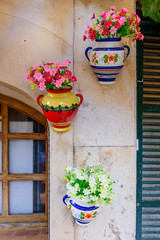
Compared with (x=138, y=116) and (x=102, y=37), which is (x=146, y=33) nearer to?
(x=102, y=37)

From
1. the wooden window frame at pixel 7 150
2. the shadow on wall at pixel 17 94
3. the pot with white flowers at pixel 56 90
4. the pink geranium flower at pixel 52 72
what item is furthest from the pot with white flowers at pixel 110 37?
the wooden window frame at pixel 7 150

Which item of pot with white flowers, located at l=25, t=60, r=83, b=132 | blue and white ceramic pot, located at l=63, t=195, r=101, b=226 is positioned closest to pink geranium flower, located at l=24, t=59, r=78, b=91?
pot with white flowers, located at l=25, t=60, r=83, b=132

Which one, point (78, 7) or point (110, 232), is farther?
point (110, 232)

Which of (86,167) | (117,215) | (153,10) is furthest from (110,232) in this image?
(153,10)

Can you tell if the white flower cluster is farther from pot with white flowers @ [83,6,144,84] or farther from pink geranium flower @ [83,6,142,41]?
pink geranium flower @ [83,6,142,41]

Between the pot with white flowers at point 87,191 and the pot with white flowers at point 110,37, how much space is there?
847 mm

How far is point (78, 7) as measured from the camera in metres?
2.96

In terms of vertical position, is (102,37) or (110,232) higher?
(102,37)

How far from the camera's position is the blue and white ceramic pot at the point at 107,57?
273 cm

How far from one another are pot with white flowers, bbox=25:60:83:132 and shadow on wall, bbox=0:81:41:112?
32 centimetres

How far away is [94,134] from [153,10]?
1184mm

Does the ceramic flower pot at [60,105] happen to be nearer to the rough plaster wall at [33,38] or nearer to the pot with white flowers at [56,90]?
the pot with white flowers at [56,90]

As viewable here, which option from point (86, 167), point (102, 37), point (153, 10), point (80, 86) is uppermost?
point (153, 10)

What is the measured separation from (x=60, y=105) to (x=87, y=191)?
73cm
